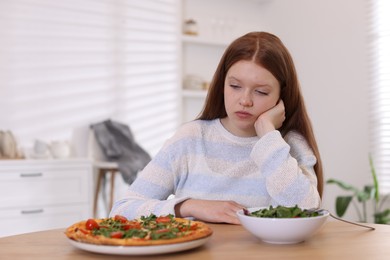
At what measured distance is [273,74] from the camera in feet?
5.78

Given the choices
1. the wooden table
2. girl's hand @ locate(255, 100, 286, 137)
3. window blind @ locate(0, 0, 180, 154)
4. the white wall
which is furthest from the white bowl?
the white wall

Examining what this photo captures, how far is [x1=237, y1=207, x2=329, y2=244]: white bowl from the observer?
121 centimetres

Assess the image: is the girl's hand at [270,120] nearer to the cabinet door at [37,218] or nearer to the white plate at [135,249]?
the white plate at [135,249]

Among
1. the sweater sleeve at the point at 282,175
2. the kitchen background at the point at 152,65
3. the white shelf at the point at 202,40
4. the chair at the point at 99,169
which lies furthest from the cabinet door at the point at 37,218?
the sweater sleeve at the point at 282,175

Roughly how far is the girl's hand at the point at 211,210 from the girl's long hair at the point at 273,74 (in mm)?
417

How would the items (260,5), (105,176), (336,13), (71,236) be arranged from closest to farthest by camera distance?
(71,236) < (105,176) < (336,13) < (260,5)

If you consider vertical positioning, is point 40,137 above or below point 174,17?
below

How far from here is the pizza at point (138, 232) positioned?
1092mm

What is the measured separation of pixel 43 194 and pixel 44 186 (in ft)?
0.18

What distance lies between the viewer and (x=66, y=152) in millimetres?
4117

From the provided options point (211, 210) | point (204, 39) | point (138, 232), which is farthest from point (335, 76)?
point (138, 232)

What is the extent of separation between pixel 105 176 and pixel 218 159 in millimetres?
2718

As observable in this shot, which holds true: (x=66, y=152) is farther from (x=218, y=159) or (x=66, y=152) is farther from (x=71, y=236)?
(x=71, y=236)

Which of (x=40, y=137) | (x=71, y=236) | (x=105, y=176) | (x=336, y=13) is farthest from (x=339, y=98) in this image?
(x=71, y=236)
